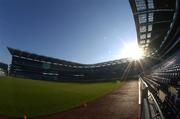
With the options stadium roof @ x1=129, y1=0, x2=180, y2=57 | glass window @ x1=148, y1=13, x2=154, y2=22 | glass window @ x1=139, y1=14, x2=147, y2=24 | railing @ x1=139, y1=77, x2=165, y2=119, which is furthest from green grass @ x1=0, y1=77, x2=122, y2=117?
glass window @ x1=148, y1=13, x2=154, y2=22

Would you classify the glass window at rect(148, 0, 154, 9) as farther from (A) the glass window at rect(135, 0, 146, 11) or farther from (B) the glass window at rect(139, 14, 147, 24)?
(B) the glass window at rect(139, 14, 147, 24)

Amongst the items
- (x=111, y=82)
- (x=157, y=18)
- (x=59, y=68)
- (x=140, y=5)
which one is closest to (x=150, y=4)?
(x=140, y=5)

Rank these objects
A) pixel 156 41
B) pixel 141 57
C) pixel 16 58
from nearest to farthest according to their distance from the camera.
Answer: pixel 156 41 → pixel 16 58 → pixel 141 57

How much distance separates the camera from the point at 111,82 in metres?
47.8

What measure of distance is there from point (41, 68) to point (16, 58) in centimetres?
1353

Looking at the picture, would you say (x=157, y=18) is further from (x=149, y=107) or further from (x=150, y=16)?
(x=149, y=107)

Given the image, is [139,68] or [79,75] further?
[79,75]

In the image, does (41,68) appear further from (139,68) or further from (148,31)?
(148,31)

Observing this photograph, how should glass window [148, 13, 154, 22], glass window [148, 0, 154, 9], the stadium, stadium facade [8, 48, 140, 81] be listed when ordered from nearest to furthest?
the stadium < glass window [148, 0, 154, 9] < glass window [148, 13, 154, 22] < stadium facade [8, 48, 140, 81]

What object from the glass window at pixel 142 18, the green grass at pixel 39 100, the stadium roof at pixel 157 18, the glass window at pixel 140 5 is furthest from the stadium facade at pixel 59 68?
the green grass at pixel 39 100

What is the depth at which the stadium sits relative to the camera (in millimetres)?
9359

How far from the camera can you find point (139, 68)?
78.1 m

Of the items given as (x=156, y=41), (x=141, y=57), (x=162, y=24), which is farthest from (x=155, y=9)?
(x=141, y=57)

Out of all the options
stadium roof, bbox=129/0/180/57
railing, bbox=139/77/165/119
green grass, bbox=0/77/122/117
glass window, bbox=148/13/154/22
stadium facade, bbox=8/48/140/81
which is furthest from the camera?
stadium facade, bbox=8/48/140/81
